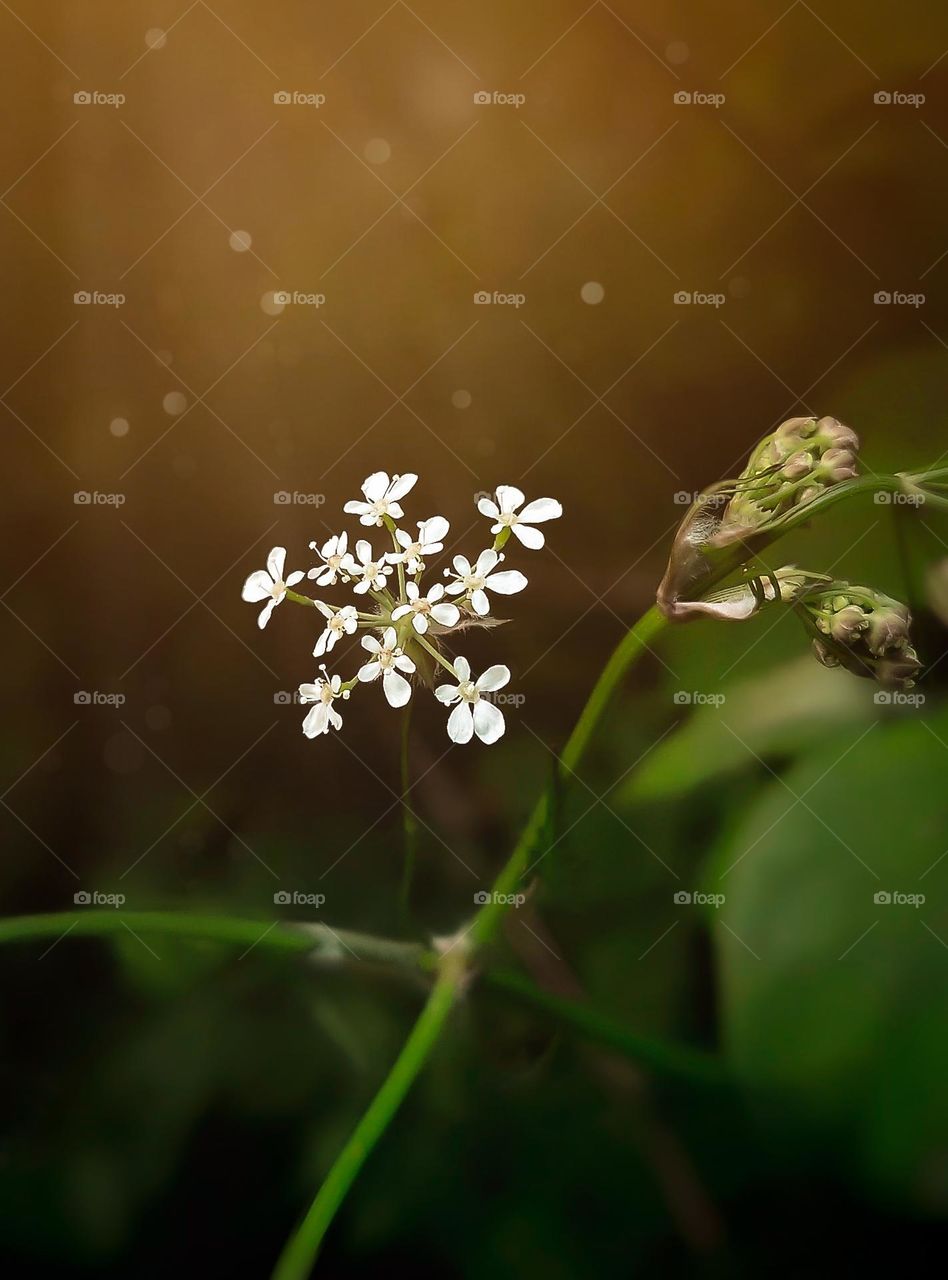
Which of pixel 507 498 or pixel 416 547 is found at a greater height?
pixel 507 498

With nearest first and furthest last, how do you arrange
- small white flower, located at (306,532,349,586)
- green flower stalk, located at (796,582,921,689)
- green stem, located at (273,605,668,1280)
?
green flower stalk, located at (796,582,921,689)
small white flower, located at (306,532,349,586)
green stem, located at (273,605,668,1280)

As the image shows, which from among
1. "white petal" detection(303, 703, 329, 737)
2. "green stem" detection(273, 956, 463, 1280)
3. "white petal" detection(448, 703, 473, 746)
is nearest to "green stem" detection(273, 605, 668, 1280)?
"green stem" detection(273, 956, 463, 1280)

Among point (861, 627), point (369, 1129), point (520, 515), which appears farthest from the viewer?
point (369, 1129)

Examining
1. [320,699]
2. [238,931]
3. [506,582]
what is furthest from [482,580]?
[238,931]

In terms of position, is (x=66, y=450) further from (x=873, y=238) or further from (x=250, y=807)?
(x=873, y=238)

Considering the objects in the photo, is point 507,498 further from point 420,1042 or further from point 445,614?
point 420,1042

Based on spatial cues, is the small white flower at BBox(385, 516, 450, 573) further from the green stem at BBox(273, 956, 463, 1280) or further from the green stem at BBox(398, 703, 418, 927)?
the green stem at BBox(273, 956, 463, 1280)
